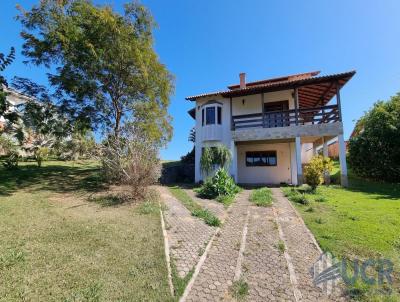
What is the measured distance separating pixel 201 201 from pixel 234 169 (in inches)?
248

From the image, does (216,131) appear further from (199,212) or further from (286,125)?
(199,212)

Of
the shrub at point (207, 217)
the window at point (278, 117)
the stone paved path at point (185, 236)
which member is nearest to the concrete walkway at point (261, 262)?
the stone paved path at point (185, 236)

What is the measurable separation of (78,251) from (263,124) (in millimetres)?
13993

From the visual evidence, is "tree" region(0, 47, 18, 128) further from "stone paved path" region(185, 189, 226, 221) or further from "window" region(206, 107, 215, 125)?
"window" region(206, 107, 215, 125)

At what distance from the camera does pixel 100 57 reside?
514 inches

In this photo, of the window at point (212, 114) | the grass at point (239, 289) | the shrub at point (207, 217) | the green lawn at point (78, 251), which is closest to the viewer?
the green lawn at point (78, 251)

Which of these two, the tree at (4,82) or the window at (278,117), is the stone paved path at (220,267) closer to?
the tree at (4,82)

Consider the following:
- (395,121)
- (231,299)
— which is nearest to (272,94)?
(395,121)

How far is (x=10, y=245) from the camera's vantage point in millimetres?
5102

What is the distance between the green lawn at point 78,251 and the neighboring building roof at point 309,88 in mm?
11343

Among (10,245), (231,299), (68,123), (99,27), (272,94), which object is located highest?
(99,27)

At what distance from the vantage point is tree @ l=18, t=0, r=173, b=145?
1270cm

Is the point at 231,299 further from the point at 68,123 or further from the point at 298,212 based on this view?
the point at 68,123

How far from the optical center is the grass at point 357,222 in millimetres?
5316
